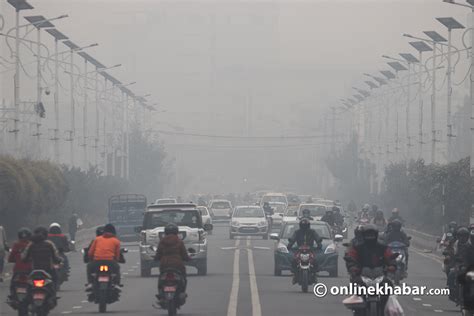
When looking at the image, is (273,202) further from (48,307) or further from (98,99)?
(48,307)

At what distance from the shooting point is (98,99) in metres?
108

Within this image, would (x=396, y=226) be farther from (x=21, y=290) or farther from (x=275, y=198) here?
(x=275, y=198)

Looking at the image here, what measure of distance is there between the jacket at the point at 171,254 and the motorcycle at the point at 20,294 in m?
2.49

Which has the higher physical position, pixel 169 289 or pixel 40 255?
pixel 40 255

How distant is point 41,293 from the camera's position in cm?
2480

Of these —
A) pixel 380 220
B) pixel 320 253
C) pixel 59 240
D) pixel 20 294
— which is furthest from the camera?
pixel 380 220

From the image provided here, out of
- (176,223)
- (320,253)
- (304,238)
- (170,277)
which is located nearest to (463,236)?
(304,238)

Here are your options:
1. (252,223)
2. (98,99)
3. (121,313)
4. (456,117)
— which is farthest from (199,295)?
(456,117)

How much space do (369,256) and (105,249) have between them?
24.6ft

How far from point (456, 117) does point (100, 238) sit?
125 meters

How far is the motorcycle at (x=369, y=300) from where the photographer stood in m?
20.2

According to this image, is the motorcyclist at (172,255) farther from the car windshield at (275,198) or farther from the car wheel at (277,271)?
the car windshield at (275,198)

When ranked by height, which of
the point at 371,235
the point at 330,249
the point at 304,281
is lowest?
the point at 304,281

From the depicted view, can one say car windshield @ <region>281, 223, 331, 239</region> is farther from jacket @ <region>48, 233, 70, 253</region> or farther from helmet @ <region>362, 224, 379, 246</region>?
helmet @ <region>362, 224, 379, 246</region>
